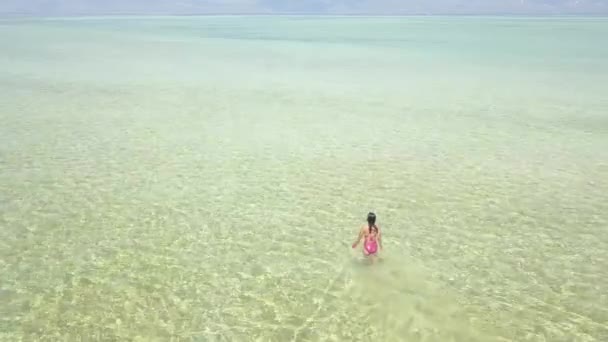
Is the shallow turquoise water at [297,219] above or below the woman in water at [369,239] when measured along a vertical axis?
below

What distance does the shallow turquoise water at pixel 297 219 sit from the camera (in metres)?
11.3

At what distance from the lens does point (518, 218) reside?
646 inches

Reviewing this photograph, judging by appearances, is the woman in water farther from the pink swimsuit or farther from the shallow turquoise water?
the shallow turquoise water

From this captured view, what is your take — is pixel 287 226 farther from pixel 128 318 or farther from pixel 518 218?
pixel 518 218

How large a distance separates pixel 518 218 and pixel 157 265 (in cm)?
1056

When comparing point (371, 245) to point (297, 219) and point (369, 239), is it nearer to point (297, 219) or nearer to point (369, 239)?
point (369, 239)

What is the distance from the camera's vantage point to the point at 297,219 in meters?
16.2

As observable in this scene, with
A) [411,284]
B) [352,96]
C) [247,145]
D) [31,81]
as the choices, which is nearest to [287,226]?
[411,284]

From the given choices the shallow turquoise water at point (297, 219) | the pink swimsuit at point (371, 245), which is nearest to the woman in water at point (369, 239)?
the pink swimsuit at point (371, 245)

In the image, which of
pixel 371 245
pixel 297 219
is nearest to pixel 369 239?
pixel 371 245

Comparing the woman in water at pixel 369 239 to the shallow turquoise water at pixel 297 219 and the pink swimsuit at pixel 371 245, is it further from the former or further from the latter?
the shallow turquoise water at pixel 297 219

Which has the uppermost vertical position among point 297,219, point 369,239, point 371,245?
point 369,239

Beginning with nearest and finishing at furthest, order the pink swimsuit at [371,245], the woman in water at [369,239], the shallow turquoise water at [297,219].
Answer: the shallow turquoise water at [297,219], the woman in water at [369,239], the pink swimsuit at [371,245]

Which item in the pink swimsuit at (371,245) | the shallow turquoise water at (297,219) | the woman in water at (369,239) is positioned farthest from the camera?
the pink swimsuit at (371,245)
